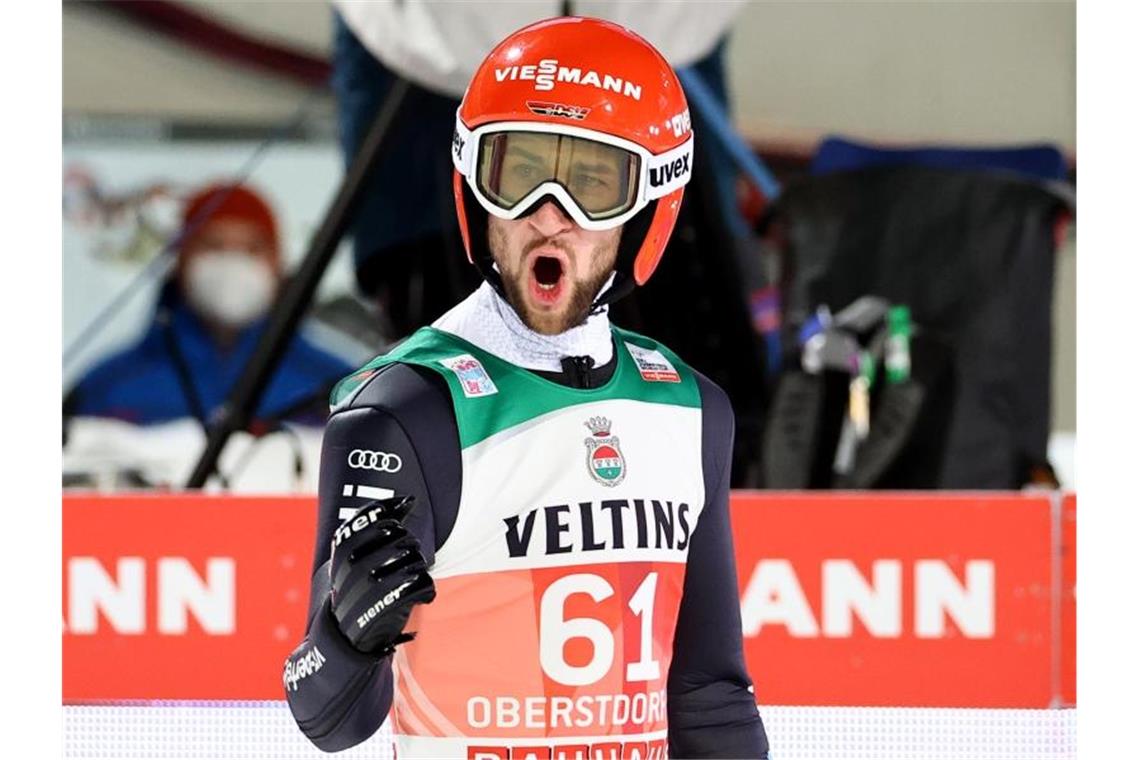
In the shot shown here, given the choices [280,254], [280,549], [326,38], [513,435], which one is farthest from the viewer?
[280,254]

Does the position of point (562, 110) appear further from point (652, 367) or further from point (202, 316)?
point (202, 316)

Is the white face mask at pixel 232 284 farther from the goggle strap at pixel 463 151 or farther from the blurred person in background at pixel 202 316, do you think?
the goggle strap at pixel 463 151

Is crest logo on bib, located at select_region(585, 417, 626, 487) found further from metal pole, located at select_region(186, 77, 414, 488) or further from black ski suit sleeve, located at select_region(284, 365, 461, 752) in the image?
metal pole, located at select_region(186, 77, 414, 488)

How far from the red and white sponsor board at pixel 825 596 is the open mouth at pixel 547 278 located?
2.03 metres

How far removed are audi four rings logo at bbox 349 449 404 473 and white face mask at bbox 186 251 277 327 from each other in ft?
17.6

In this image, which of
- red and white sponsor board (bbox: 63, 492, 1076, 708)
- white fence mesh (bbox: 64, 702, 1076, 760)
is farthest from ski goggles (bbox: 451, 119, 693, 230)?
red and white sponsor board (bbox: 63, 492, 1076, 708)

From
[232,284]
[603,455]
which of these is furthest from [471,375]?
[232,284]

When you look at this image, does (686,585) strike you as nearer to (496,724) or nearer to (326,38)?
(496,724)

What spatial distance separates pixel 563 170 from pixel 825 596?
225 cm

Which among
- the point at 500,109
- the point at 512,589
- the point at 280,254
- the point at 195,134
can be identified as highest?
the point at 195,134

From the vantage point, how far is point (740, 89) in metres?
6.74

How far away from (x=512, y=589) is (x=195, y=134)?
5.77 m

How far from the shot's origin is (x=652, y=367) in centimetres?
206
